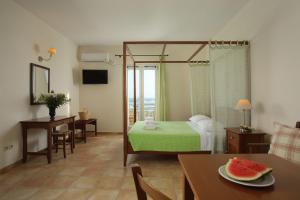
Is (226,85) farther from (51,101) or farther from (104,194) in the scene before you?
(51,101)

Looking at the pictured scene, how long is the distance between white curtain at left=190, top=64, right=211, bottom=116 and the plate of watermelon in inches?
137

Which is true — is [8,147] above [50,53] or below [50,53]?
below

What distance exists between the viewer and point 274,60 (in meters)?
2.61

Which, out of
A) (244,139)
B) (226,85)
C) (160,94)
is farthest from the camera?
(160,94)

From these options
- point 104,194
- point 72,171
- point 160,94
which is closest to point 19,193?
point 72,171

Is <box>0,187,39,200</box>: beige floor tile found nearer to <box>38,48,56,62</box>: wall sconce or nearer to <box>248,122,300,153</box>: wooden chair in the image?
<box>38,48,56,62</box>: wall sconce

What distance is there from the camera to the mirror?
366 cm

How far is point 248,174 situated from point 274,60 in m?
2.18

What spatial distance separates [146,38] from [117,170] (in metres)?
3.45

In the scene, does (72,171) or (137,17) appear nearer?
(72,171)

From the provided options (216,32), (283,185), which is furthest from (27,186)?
(216,32)

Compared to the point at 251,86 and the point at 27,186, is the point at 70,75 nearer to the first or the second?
the point at 27,186

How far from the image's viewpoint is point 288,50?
2.34 meters

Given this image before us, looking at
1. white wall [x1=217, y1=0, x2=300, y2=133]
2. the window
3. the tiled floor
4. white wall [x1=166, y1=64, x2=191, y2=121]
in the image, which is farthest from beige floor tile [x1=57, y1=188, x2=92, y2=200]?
white wall [x1=166, y1=64, x2=191, y2=121]
